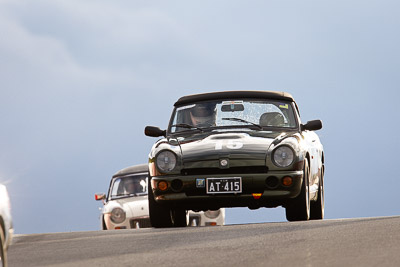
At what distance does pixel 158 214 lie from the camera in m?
11.7

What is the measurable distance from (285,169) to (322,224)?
1.13 metres

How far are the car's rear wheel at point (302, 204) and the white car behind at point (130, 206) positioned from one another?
687 centimetres

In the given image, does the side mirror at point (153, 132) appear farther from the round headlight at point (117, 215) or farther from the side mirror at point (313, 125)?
the round headlight at point (117, 215)

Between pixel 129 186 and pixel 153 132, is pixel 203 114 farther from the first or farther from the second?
pixel 129 186

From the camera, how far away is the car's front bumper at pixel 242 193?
1122 cm

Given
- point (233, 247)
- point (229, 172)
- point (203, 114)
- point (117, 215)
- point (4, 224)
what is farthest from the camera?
point (117, 215)

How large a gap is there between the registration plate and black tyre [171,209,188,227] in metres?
1.03

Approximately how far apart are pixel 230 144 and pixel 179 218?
1.46 m

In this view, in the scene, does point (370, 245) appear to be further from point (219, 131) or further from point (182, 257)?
point (219, 131)

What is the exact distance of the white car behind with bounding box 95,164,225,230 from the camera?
18.2 metres

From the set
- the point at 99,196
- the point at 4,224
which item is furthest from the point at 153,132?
the point at 4,224

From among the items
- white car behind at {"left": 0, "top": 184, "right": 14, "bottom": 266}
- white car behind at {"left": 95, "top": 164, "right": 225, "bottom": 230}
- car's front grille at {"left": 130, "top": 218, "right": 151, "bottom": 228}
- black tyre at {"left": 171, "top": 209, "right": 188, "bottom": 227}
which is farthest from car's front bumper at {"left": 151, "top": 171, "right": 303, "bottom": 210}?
car's front grille at {"left": 130, "top": 218, "right": 151, "bottom": 228}

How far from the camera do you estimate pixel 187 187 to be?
11.3 m

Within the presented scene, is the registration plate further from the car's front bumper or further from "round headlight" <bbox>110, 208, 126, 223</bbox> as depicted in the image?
"round headlight" <bbox>110, 208, 126, 223</bbox>
